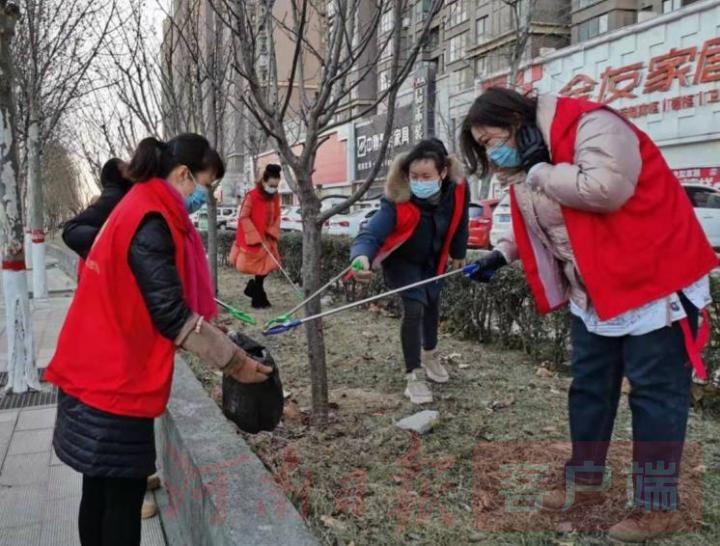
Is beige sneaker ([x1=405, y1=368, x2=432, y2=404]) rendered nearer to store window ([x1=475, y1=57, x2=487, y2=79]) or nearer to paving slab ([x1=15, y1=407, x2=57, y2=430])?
paving slab ([x1=15, y1=407, x2=57, y2=430])

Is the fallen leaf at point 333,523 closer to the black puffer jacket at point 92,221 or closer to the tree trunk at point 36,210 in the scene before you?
the black puffer jacket at point 92,221

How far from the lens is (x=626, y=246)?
2.09 metres

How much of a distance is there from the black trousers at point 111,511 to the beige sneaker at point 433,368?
236 cm

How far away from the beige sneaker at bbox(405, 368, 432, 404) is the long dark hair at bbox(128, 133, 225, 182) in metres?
2.04

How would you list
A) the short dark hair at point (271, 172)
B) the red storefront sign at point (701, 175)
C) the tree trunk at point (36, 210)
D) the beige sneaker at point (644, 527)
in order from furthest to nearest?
1. the red storefront sign at point (701, 175)
2. the tree trunk at point (36, 210)
3. the short dark hair at point (271, 172)
4. the beige sneaker at point (644, 527)

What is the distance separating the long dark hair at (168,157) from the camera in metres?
2.06

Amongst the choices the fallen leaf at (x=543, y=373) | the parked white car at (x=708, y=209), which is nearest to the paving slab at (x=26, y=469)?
the fallen leaf at (x=543, y=373)

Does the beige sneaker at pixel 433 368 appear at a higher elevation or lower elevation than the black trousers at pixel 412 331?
lower

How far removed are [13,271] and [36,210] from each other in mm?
6949

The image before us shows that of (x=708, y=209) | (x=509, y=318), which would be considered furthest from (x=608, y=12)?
(x=509, y=318)

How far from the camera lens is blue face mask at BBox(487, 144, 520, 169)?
2.32m

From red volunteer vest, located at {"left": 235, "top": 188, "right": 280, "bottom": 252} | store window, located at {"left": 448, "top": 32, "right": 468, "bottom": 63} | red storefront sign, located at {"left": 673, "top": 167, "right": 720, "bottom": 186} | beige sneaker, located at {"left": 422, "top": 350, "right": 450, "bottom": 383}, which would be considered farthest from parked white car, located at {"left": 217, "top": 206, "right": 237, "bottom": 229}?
beige sneaker, located at {"left": 422, "top": 350, "right": 450, "bottom": 383}

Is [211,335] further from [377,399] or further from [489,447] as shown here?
[377,399]

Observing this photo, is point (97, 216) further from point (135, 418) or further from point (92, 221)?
point (135, 418)
